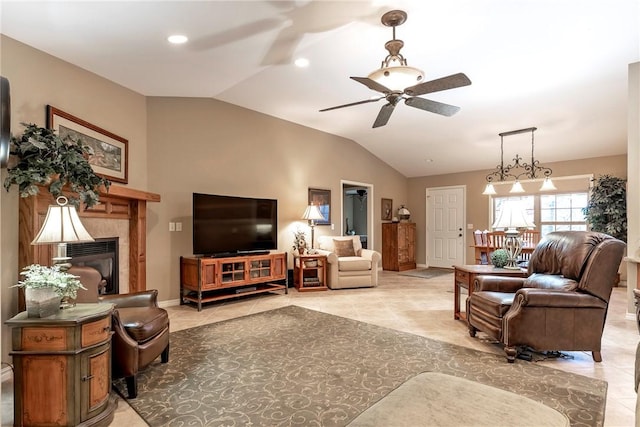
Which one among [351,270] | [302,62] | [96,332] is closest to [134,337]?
[96,332]

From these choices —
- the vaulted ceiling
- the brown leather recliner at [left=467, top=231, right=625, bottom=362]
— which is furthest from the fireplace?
the brown leather recliner at [left=467, top=231, right=625, bottom=362]

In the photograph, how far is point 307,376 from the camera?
2432 millimetres

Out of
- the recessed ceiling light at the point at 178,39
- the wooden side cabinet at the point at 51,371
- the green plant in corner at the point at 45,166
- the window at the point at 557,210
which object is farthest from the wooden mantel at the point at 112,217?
the window at the point at 557,210

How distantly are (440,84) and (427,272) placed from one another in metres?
5.51

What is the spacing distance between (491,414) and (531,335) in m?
1.87

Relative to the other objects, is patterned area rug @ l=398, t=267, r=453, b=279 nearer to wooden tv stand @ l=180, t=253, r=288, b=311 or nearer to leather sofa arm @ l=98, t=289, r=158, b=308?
wooden tv stand @ l=180, t=253, r=288, b=311

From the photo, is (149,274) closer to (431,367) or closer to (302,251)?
(302,251)

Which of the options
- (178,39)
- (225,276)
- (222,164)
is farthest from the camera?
(222,164)

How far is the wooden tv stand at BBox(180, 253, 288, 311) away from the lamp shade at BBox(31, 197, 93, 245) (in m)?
2.26

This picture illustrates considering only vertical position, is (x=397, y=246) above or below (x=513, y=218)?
below

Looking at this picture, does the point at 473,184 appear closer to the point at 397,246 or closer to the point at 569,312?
the point at 397,246

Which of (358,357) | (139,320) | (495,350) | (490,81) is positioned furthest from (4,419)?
(490,81)

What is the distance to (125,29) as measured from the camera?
274cm

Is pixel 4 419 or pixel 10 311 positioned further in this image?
pixel 10 311
